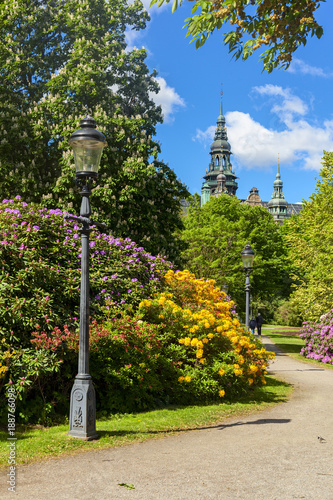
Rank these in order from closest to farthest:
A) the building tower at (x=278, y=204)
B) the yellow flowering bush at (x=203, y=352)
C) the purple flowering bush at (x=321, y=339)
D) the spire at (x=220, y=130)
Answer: the yellow flowering bush at (x=203, y=352) → the purple flowering bush at (x=321, y=339) → the spire at (x=220, y=130) → the building tower at (x=278, y=204)

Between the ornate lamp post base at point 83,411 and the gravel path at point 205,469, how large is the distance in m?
0.60

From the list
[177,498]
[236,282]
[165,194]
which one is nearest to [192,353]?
[177,498]

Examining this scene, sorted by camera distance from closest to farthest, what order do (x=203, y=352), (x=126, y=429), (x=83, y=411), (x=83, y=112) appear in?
(x=83, y=411) < (x=126, y=429) < (x=203, y=352) < (x=83, y=112)

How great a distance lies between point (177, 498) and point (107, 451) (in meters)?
1.85

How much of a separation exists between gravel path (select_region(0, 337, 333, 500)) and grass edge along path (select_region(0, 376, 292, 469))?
262 mm

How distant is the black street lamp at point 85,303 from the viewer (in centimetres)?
688

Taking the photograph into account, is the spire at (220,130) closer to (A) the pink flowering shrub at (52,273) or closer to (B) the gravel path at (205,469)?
(A) the pink flowering shrub at (52,273)

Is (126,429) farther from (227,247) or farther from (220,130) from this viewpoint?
(220,130)

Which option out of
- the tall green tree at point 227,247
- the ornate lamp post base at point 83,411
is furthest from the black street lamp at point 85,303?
the tall green tree at point 227,247

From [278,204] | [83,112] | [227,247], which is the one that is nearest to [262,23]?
[83,112]

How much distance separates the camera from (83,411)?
22.5 ft

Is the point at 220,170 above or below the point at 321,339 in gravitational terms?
above

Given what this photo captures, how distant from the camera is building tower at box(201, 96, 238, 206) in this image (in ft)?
429

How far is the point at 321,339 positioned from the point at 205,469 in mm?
17446
